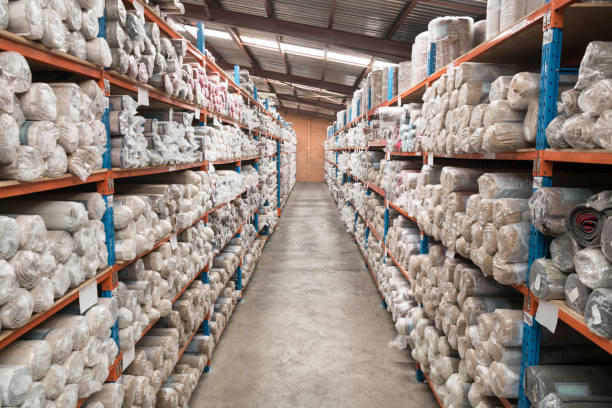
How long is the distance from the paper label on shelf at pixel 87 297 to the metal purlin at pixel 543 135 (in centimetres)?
219

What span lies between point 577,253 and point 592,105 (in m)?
0.56

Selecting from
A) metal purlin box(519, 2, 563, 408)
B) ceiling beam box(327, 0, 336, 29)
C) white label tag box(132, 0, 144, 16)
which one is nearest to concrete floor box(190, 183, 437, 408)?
metal purlin box(519, 2, 563, 408)

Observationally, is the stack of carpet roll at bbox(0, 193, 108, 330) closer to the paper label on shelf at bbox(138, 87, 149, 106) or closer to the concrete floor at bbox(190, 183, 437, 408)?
the paper label on shelf at bbox(138, 87, 149, 106)

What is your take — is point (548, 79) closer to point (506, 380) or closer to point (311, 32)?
point (506, 380)

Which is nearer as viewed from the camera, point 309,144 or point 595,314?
point 595,314

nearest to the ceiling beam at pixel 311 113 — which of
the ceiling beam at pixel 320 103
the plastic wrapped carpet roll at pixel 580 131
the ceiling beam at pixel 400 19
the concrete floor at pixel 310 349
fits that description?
the ceiling beam at pixel 320 103

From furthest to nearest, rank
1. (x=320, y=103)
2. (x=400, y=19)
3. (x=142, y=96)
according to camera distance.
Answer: (x=320, y=103) < (x=400, y=19) < (x=142, y=96)

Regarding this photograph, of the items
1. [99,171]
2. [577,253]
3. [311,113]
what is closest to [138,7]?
[99,171]

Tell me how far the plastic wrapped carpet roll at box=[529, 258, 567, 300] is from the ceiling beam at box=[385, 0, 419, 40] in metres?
4.60

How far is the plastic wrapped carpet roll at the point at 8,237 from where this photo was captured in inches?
56.6

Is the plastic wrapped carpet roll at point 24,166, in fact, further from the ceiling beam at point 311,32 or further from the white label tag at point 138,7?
the ceiling beam at point 311,32

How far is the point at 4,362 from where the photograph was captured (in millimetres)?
1588

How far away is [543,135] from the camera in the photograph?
74.5 inches

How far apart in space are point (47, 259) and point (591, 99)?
221 centimetres
